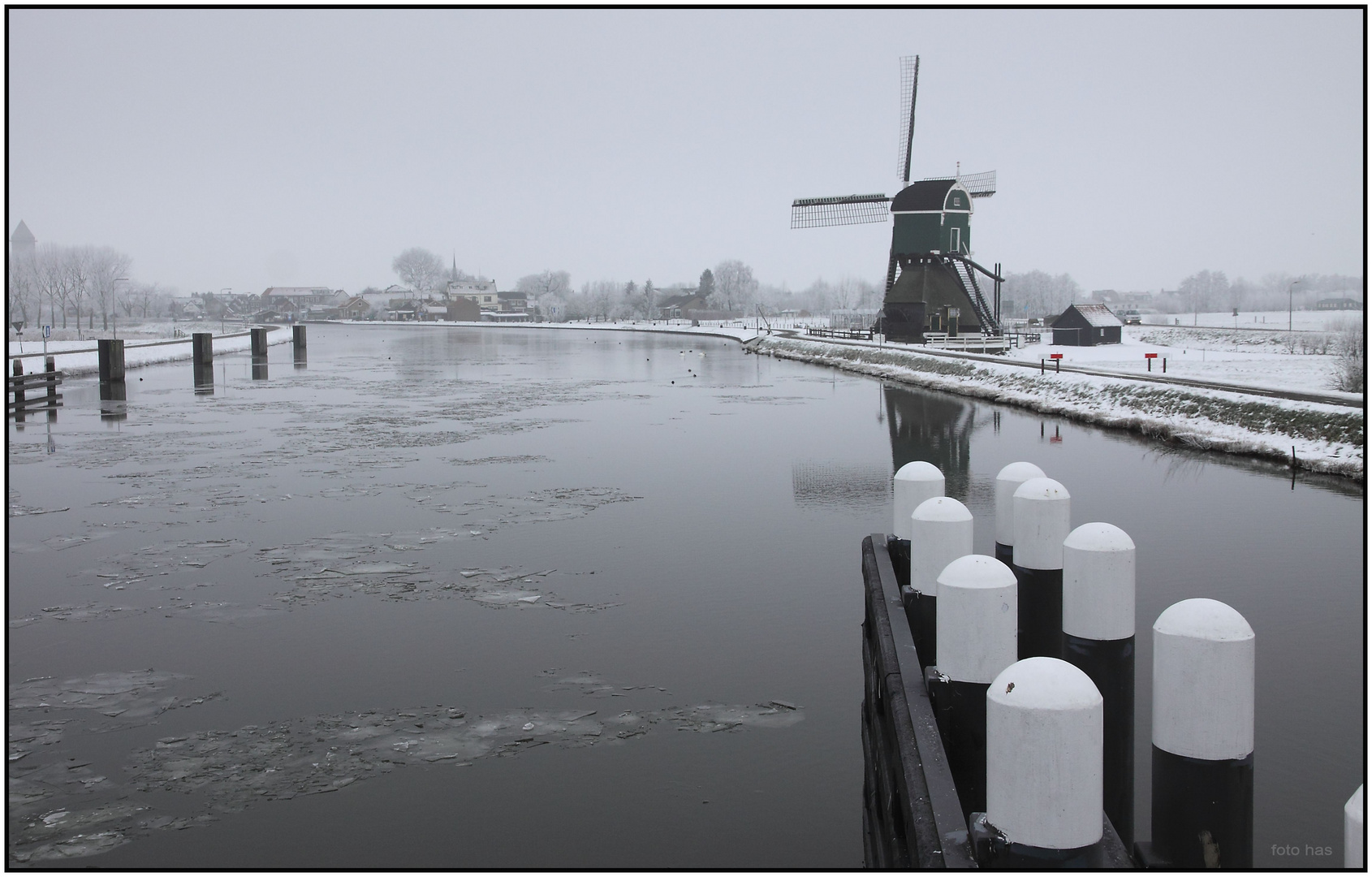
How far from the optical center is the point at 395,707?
29.0 feet

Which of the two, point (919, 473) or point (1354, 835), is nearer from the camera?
point (1354, 835)

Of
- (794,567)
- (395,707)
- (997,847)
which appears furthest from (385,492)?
(997,847)

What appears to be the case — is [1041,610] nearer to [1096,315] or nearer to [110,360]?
[110,360]

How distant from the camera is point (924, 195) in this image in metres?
59.3

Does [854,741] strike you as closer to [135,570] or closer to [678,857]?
[678,857]

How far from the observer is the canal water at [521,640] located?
276 inches

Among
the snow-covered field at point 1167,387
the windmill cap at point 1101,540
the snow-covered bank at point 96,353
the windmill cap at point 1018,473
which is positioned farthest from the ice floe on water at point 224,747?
the snow-covered bank at point 96,353

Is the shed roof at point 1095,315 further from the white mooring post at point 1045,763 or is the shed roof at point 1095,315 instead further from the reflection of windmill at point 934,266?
the white mooring post at point 1045,763

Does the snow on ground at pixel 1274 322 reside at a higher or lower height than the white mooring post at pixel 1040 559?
higher

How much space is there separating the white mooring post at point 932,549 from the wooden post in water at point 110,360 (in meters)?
42.7

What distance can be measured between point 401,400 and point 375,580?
83.0ft

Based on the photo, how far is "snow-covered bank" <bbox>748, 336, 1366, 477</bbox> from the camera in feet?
71.9

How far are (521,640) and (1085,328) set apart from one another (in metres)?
60.4

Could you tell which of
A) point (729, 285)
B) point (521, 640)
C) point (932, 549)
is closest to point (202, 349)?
point (521, 640)
